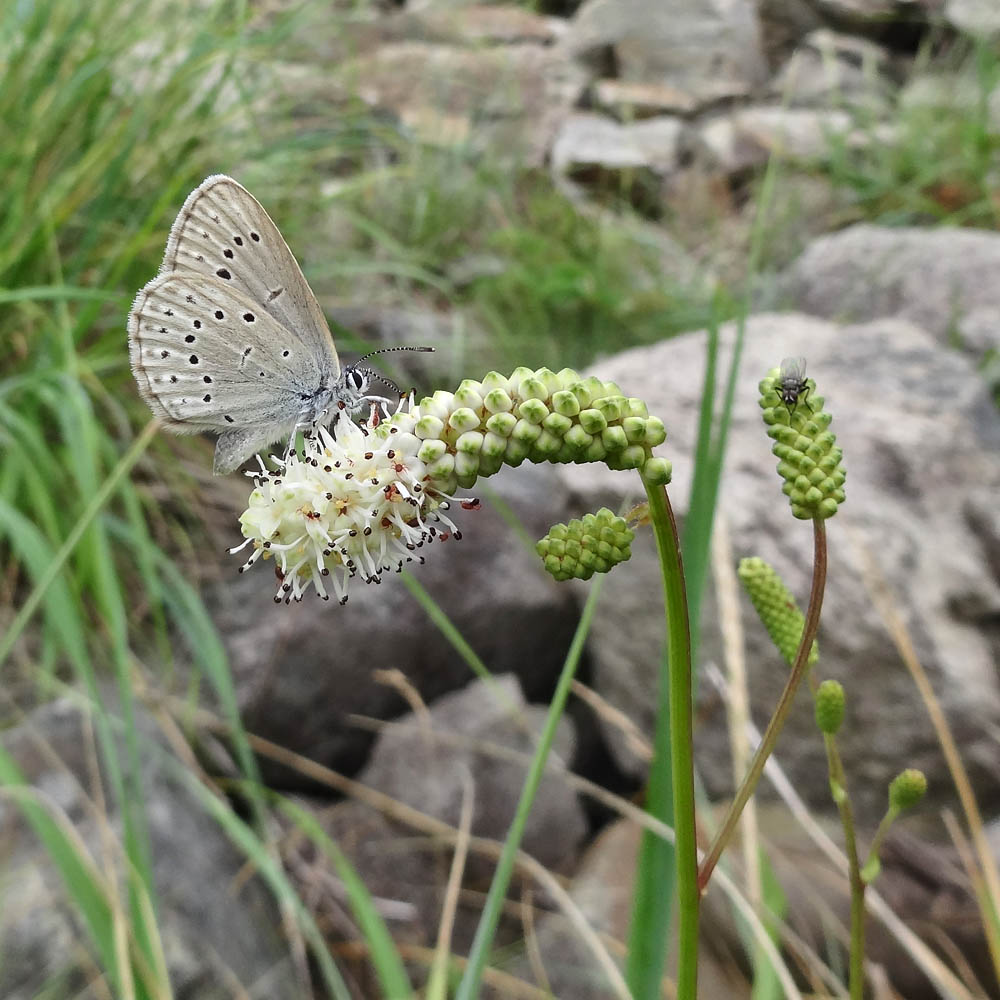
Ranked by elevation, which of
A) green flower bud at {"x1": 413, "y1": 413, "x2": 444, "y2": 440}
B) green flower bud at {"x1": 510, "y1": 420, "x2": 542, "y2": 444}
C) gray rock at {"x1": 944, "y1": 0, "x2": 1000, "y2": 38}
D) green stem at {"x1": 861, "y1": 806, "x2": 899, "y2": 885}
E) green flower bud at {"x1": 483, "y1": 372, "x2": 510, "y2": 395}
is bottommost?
gray rock at {"x1": 944, "y1": 0, "x2": 1000, "y2": 38}

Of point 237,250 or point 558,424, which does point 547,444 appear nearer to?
point 558,424

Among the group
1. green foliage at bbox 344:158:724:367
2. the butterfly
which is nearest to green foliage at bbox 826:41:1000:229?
green foliage at bbox 344:158:724:367

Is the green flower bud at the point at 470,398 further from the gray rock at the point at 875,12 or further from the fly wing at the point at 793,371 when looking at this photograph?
the gray rock at the point at 875,12

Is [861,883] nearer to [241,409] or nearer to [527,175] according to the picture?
[241,409]

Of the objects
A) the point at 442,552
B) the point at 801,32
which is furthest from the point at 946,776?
the point at 801,32

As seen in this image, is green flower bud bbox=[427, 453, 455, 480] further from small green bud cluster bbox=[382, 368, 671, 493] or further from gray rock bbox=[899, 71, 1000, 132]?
gray rock bbox=[899, 71, 1000, 132]

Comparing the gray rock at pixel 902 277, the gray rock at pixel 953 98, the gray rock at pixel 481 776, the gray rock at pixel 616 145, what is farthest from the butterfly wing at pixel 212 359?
the gray rock at pixel 953 98
